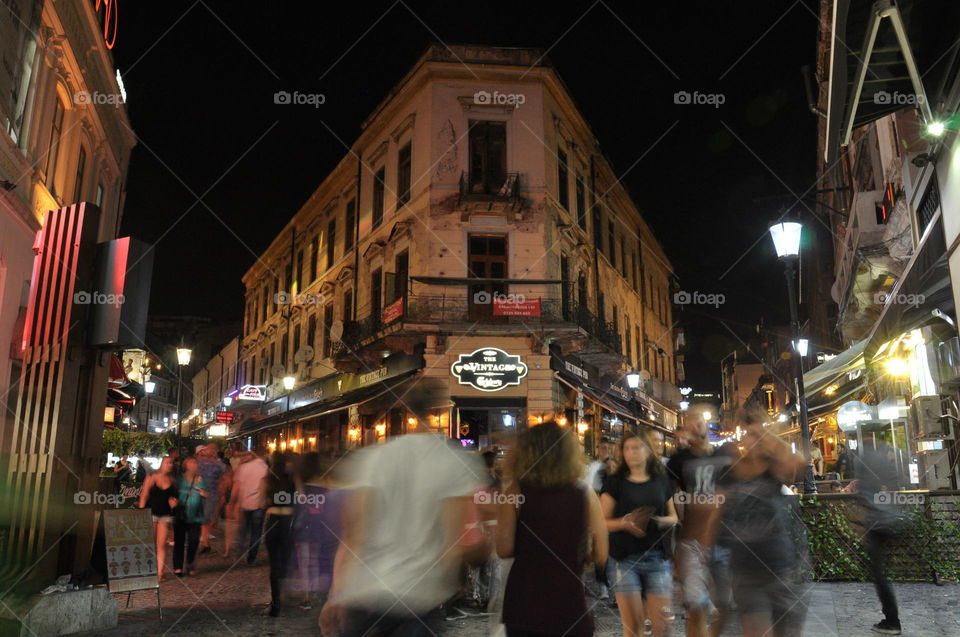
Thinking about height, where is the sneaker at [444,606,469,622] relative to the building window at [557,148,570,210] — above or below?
below

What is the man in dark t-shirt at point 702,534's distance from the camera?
16.3 feet

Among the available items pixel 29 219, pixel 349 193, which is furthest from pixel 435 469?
pixel 349 193

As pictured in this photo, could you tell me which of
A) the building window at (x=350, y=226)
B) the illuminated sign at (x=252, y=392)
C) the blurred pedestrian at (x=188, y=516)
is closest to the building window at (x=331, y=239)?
the building window at (x=350, y=226)

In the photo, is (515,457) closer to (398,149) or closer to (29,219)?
(29,219)

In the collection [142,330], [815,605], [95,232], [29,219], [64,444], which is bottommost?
[815,605]

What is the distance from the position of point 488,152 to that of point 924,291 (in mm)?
15030

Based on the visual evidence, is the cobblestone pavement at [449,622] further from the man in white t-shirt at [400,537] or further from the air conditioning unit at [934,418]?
the man in white t-shirt at [400,537]

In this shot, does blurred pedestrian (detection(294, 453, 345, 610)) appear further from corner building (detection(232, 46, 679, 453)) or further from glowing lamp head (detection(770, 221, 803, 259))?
corner building (detection(232, 46, 679, 453))

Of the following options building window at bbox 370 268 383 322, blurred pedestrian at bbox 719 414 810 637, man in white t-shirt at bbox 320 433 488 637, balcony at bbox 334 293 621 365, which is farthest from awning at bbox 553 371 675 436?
man in white t-shirt at bbox 320 433 488 637

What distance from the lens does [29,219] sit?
41.3 feet

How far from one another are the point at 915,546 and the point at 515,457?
7.90 metres

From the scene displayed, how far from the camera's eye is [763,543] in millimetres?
4414

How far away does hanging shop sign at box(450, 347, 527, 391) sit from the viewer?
20.1m

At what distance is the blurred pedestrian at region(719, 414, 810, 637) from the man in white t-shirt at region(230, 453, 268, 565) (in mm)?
7172
